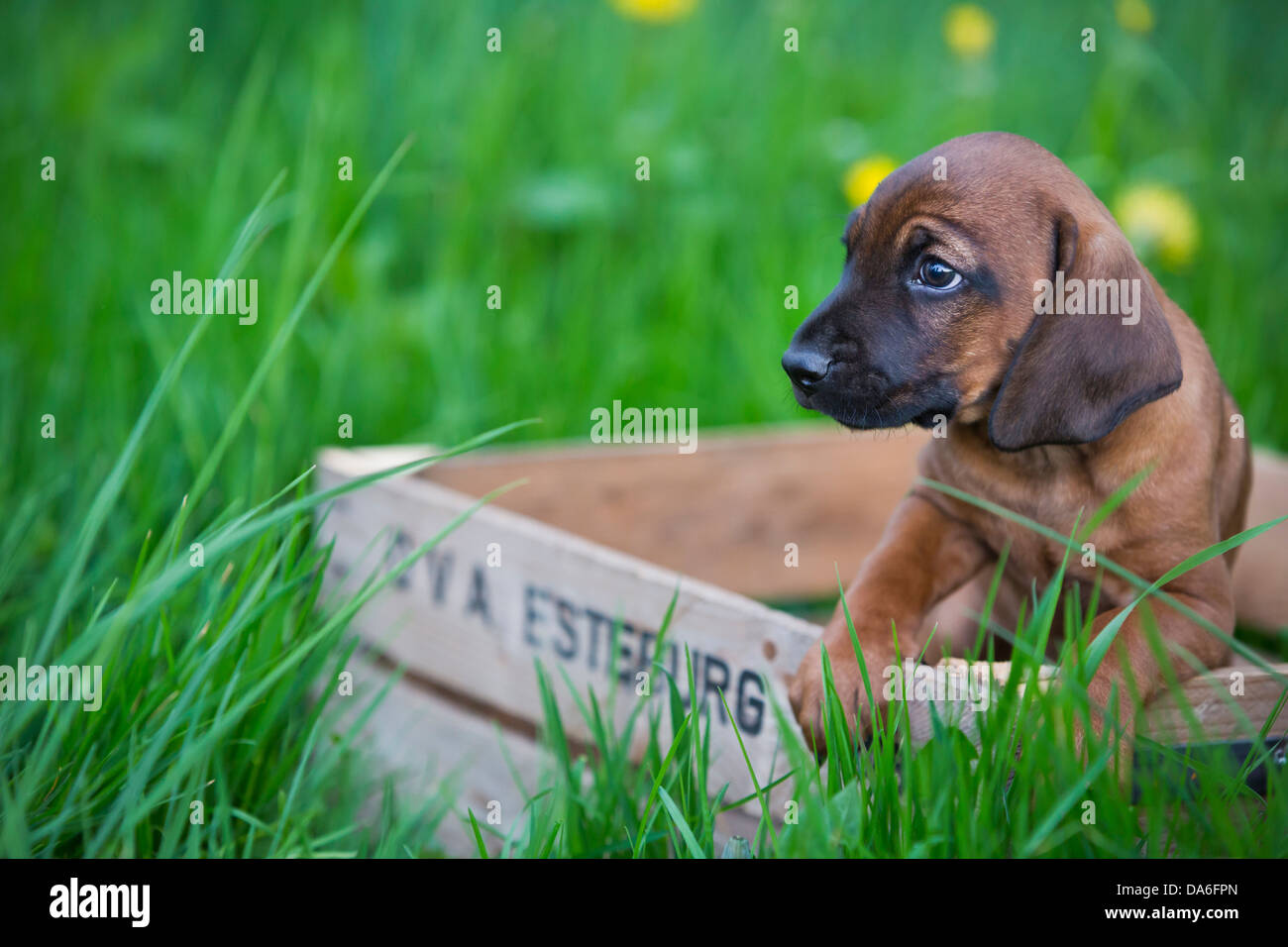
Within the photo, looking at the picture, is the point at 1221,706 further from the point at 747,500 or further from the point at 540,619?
the point at 747,500

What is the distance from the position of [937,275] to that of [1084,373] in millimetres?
242

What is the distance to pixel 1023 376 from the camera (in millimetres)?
1784

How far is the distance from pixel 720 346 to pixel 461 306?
0.81 meters

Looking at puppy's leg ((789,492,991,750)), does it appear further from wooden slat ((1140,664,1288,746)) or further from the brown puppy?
wooden slat ((1140,664,1288,746))

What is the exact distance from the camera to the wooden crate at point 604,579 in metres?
2.11

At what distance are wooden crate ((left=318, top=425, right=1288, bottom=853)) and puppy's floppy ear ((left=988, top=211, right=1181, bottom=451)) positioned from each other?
399mm

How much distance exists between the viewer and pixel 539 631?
8.09ft

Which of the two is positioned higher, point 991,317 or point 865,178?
point 865,178

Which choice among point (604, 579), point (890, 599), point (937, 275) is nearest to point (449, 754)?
point (604, 579)

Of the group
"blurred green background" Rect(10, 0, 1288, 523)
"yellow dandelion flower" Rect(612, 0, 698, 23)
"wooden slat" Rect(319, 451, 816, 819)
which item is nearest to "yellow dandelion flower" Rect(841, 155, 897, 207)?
"blurred green background" Rect(10, 0, 1288, 523)

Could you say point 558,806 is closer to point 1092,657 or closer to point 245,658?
point 245,658

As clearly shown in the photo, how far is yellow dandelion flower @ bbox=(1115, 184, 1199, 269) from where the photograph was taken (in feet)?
11.9

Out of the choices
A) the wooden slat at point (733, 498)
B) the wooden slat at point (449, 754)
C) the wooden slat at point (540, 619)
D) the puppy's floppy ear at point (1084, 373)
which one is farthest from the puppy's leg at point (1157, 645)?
the wooden slat at point (733, 498)
